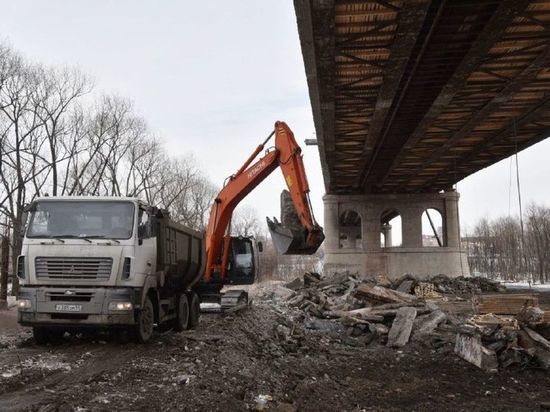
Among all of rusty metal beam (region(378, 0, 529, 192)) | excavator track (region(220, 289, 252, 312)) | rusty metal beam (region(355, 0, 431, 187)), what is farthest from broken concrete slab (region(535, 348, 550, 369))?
excavator track (region(220, 289, 252, 312))

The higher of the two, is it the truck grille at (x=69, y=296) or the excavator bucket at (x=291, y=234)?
the excavator bucket at (x=291, y=234)

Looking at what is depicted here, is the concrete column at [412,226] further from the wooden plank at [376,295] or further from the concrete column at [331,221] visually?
the wooden plank at [376,295]

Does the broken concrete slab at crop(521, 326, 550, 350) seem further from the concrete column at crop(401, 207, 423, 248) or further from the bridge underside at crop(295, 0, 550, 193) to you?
the concrete column at crop(401, 207, 423, 248)

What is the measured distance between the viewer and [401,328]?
48.6ft

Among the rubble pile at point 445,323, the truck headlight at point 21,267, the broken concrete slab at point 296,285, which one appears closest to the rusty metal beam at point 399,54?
the rubble pile at point 445,323

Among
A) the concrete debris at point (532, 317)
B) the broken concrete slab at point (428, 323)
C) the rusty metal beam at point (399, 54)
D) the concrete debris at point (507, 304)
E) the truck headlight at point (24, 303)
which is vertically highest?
the rusty metal beam at point (399, 54)

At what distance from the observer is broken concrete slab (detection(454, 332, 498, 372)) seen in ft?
36.1

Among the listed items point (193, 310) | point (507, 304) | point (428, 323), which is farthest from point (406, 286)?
point (193, 310)

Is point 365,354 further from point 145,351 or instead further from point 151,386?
point 151,386

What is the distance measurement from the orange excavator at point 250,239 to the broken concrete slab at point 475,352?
401 cm

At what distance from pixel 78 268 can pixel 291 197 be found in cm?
673

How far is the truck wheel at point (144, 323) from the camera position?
1034cm

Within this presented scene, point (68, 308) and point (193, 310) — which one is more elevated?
point (68, 308)

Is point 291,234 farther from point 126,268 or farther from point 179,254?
point 126,268
